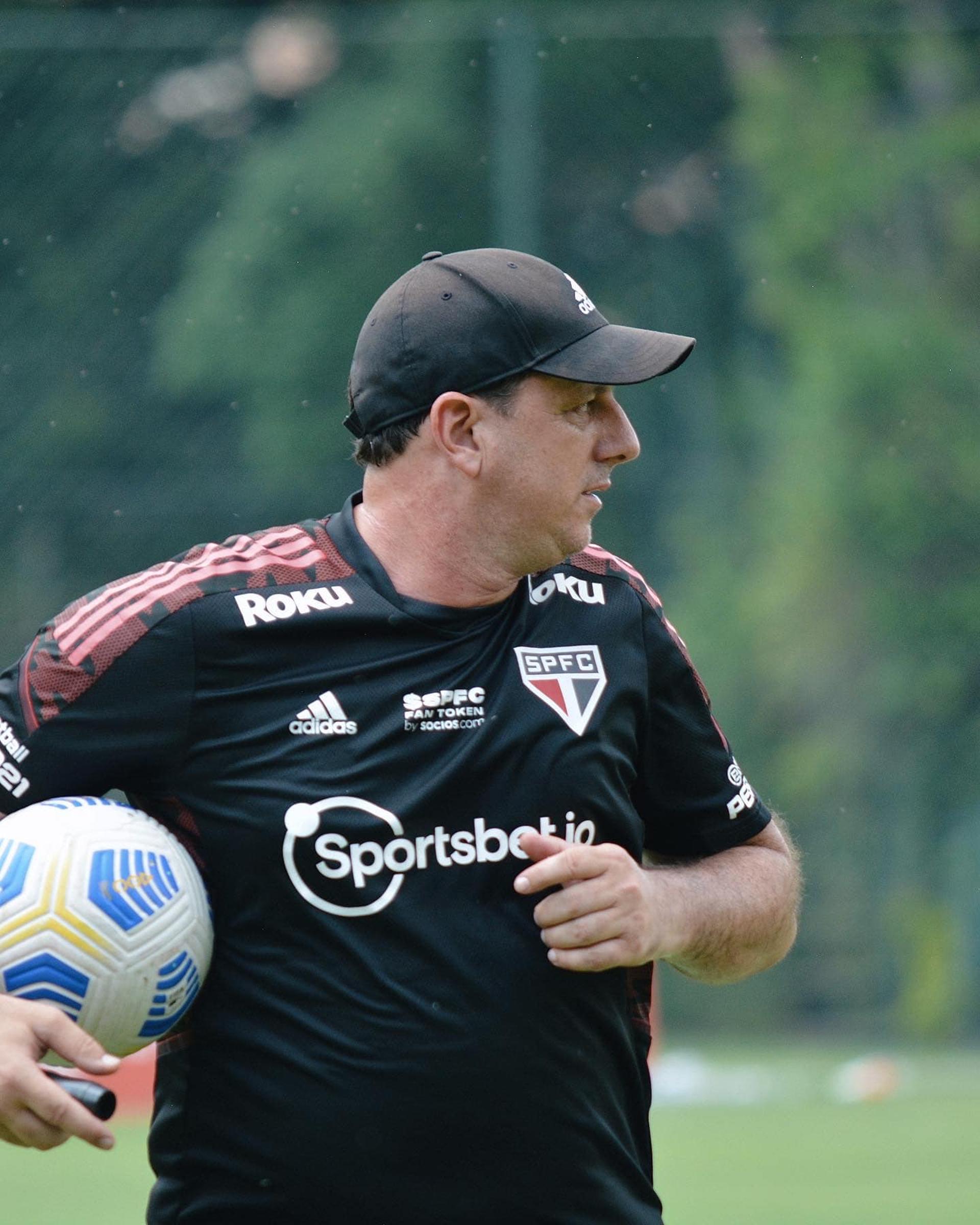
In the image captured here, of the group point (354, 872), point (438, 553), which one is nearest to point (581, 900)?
point (354, 872)

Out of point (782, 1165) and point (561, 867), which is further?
point (782, 1165)

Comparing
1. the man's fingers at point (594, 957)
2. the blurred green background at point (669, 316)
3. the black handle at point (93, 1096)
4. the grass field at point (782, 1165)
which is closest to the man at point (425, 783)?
the man's fingers at point (594, 957)

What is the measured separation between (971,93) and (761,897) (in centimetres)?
1076

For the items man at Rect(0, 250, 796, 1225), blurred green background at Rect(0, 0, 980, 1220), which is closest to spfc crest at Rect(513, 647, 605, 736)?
man at Rect(0, 250, 796, 1225)

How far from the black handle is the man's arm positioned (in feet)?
2.00

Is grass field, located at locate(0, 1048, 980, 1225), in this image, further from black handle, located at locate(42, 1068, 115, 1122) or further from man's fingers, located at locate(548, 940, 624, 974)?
black handle, located at locate(42, 1068, 115, 1122)

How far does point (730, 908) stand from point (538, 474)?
701 mm

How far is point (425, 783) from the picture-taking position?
2.73 meters

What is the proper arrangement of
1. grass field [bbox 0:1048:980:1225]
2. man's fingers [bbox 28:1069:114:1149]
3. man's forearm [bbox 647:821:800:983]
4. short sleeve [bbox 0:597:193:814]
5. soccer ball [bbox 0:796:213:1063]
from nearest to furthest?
man's fingers [bbox 28:1069:114:1149]
soccer ball [bbox 0:796:213:1063]
short sleeve [bbox 0:597:193:814]
man's forearm [bbox 647:821:800:983]
grass field [bbox 0:1048:980:1225]

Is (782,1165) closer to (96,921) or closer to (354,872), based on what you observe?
(354,872)

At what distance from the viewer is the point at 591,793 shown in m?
2.80

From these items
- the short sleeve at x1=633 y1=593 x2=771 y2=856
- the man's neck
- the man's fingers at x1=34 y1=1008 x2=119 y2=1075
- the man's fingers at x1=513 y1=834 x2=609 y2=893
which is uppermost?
the man's neck

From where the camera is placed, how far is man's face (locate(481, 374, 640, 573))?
2.84m

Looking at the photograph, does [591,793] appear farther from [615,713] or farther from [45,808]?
[45,808]
